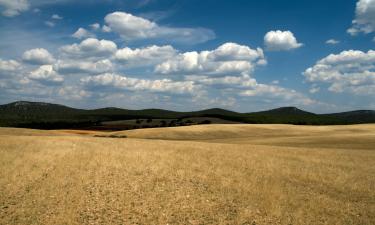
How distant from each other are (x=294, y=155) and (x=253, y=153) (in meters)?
3.68

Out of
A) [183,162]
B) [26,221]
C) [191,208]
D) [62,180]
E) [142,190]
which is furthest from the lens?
[183,162]

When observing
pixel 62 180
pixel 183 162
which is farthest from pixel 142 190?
pixel 183 162

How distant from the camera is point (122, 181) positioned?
21.6 metres

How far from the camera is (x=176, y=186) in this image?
2097 cm

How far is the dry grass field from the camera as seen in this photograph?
16.9m

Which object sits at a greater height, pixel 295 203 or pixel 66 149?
pixel 66 149

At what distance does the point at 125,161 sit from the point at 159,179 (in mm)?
4876

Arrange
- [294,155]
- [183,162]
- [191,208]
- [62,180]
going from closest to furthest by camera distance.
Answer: [191,208]
[62,180]
[183,162]
[294,155]

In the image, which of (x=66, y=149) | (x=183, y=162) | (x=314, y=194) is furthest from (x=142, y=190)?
(x=66, y=149)

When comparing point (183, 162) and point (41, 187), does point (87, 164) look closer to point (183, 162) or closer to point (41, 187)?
point (41, 187)

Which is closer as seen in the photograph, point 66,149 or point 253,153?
point 66,149

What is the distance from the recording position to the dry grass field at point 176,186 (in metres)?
16.9

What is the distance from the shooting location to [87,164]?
24.8 m

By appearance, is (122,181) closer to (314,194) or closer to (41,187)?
(41,187)
